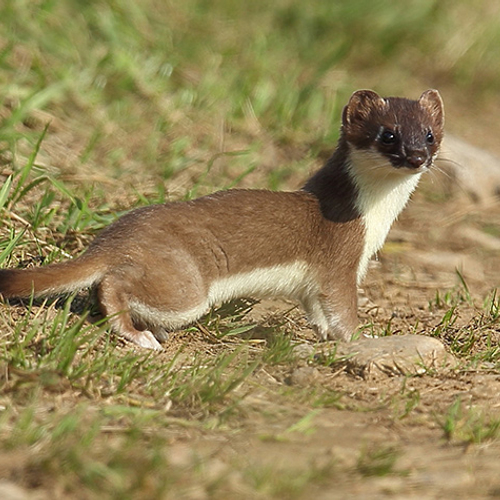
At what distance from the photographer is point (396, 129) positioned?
475cm

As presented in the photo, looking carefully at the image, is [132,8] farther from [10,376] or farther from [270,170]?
[10,376]

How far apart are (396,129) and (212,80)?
323 centimetres

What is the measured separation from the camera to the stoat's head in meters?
4.67

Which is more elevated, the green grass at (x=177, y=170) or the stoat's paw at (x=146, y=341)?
the green grass at (x=177, y=170)

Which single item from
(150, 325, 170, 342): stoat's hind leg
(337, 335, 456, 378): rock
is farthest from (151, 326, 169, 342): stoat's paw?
(337, 335, 456, 378): rock

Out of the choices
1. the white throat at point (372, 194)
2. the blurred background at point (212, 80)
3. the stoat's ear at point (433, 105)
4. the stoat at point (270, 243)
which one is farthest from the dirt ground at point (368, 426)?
the blurred background at point (212, 80)

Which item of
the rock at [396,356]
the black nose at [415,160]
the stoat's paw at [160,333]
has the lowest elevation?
the stoat's paw at [160,333]

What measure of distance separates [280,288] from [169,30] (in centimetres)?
400

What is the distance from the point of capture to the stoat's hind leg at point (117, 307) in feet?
13.8

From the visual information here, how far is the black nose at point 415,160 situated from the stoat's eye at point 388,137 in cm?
15

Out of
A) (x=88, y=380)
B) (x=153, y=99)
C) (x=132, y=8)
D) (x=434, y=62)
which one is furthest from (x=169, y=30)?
(x=88, y=380)

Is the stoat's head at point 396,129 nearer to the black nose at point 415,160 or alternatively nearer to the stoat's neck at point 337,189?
the black nose at point 415,160

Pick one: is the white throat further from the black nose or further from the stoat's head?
the black nose

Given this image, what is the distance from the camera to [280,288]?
4.80 metres
